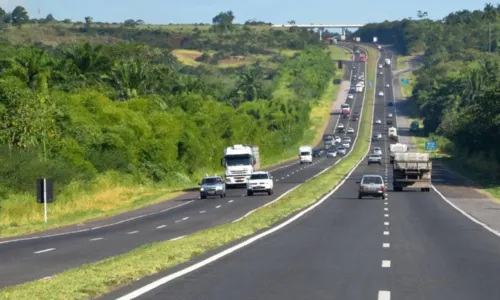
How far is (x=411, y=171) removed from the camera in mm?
68375

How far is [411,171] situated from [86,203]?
2214 centimetres

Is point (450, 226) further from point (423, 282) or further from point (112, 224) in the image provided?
point (423, 282)

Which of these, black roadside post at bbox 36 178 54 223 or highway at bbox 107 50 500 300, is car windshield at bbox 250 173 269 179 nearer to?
black roadside post at bbox 36 178 54 223

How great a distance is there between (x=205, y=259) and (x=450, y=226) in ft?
54.3

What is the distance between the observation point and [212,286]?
17.5 meters

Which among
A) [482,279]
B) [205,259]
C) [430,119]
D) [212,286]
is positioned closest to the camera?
[212,286]

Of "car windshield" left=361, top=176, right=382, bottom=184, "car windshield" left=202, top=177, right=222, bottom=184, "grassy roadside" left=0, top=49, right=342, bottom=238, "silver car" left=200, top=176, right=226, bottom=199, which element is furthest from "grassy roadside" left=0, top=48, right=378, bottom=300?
"car windshield" left=202, top=177, right=222, bottom=184

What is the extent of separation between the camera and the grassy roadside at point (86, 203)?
148ft

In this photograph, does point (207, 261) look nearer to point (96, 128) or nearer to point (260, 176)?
point (260, 176)

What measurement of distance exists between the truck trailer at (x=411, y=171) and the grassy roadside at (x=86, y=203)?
14178 millimetres

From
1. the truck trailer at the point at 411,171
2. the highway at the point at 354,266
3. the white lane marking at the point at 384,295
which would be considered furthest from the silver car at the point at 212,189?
the white lane marking at the point at 384,295

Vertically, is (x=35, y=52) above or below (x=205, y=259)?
above

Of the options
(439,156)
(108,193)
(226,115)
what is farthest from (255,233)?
(439,156)

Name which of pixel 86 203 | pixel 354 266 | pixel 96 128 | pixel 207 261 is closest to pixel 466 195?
pixel 86 203
